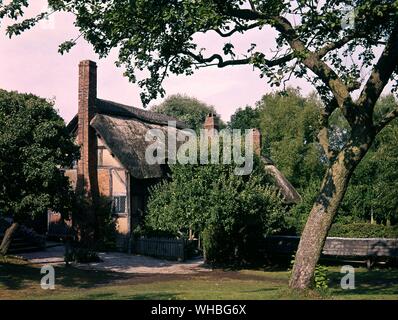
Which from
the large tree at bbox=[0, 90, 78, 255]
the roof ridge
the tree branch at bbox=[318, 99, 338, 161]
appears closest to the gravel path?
the large tree at bbox=[0, 90, 78, 255]

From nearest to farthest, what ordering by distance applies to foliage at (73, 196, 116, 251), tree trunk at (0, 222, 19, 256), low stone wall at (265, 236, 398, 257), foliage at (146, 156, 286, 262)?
tree trunk at (0, 222, 19, 256)
foliage at (146, 156, 286, 262)
low stone wall at (265, 236, 398, 257)
foliage at (73, 196, 116, 251)

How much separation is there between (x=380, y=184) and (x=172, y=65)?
784 inches

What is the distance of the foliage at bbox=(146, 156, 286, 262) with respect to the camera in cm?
2298

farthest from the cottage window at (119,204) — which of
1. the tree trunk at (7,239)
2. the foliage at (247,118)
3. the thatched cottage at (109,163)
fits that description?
the foliage at (247,118)

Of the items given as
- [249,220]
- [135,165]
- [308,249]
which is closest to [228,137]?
[249,220]

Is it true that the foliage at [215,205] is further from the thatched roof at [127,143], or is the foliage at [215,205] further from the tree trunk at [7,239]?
the tree trunk at [7,239]

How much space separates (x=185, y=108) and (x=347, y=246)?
53.0m

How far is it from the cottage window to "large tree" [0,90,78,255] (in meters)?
8.13

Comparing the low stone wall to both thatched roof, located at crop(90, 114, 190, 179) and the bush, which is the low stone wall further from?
thatched roof, located at crop(90, 114, 190, 179)

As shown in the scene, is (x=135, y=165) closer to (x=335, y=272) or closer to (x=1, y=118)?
(x=1, y=118)

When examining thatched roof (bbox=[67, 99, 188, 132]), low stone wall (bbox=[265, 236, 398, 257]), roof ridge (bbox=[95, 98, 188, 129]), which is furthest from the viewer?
roof ridge (bbox=[95, 98, 188, 129])

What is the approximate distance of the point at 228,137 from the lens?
24.9 m

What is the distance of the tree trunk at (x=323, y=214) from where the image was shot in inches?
504

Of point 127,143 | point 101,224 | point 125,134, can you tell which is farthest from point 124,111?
point 101,224
